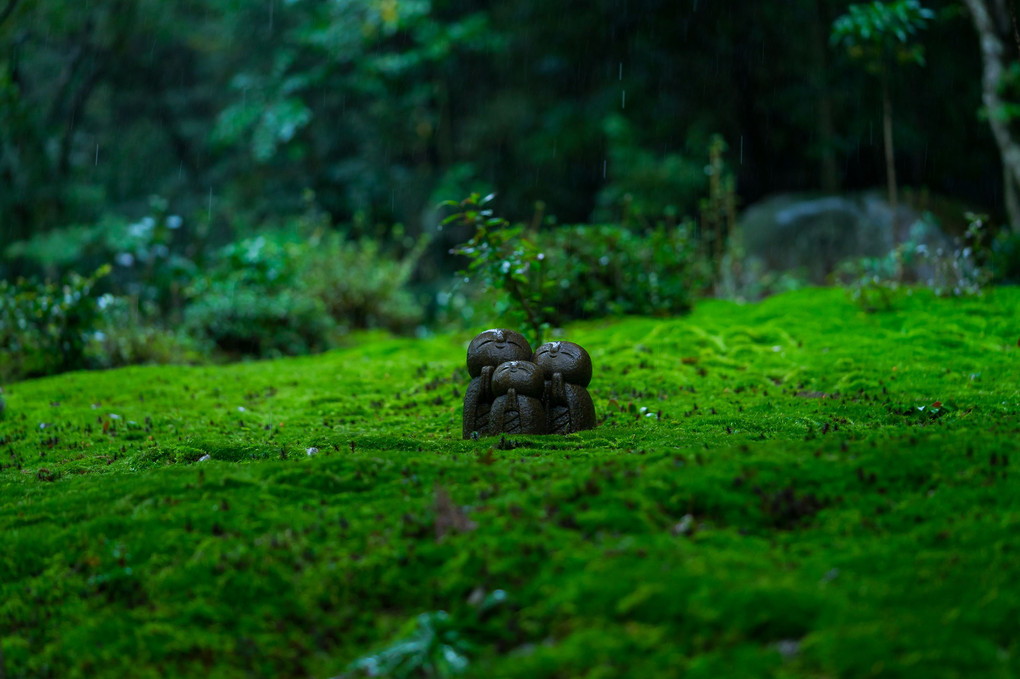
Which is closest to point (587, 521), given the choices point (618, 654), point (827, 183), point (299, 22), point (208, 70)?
point (618, 654)

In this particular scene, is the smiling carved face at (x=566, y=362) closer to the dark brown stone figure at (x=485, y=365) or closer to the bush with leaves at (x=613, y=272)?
the dark brown stone figure at (x=485, y=365)

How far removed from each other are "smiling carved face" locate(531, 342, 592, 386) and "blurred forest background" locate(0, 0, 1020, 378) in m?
5.65

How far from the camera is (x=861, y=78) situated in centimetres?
1362

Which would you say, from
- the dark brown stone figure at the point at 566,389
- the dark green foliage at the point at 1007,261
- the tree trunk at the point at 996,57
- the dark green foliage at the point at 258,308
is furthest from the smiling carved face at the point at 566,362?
the tree trunk at the point at 996,57

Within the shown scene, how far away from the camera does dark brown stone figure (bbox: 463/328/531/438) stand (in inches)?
179

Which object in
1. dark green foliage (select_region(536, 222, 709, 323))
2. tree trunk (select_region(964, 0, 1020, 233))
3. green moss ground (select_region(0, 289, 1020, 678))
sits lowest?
green moss ground (select_region(0, 289, 1020, 678))

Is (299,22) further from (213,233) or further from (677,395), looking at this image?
(677,395)

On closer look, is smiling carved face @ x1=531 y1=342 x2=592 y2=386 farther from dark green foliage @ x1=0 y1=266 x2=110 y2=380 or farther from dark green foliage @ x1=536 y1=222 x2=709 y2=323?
dark green foliage @ x1=0 y1=266 x2=110 y2=380

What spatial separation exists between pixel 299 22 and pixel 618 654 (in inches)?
654

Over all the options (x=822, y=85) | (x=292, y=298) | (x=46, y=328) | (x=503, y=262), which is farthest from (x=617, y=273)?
(x=822, y=85)

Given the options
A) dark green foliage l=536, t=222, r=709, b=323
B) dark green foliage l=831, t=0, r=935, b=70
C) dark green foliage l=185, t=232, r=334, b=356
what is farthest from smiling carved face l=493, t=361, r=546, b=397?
dark green foliage l=831, t=0, r=935, b=70

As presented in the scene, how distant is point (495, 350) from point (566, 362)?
0.45 metres

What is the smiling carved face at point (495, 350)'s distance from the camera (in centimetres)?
469

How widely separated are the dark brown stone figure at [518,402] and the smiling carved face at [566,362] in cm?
20
